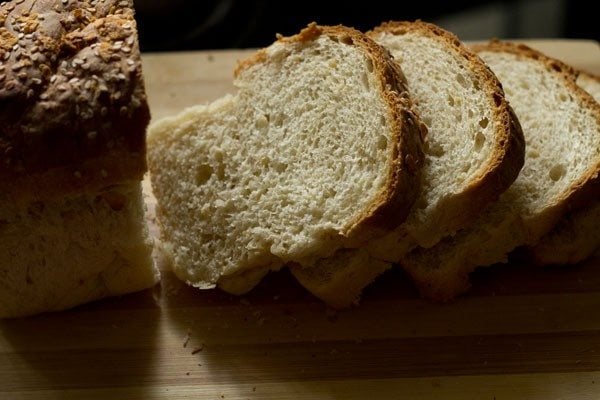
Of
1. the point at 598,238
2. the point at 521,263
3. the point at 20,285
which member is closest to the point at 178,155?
the point at 20,285

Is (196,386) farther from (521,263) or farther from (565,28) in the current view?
(565,28)

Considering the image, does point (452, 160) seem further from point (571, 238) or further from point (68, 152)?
point (68, 152)

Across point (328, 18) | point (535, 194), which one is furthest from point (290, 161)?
point (328, 18)

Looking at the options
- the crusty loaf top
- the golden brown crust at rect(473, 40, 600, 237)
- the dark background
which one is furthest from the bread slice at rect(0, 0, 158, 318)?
the dark background

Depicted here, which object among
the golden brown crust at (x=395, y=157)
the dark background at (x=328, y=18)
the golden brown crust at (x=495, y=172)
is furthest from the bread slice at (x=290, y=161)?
the dark background at (x=328, y=18)

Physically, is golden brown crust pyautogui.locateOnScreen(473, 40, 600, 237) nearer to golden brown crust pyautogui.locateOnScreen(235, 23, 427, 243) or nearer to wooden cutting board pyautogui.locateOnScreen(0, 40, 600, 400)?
wooden cutting board pyautogui.locateOnScreen(0, 40, 600, 400)

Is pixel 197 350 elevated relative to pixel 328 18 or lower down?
lower down

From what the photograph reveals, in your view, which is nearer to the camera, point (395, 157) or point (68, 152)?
point (68, 152)
